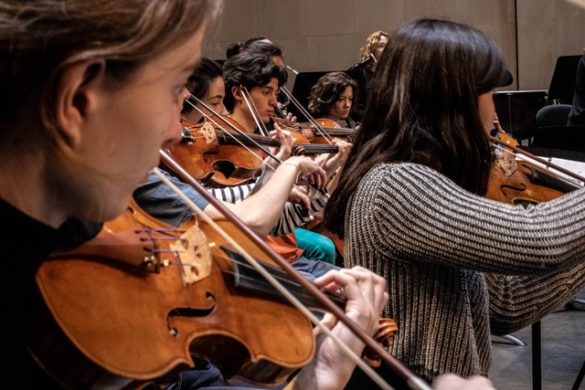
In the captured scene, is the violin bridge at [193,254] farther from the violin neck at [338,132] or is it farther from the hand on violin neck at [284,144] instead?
the violin neck at [338,132]

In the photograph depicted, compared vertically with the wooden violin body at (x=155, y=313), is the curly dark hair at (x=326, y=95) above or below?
below

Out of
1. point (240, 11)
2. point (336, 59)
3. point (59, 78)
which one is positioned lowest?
point (336, 59)

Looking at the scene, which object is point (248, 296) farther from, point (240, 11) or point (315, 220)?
point (240, 11)

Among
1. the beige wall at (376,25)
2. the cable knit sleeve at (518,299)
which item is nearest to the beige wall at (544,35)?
the beige wall at (376,25)

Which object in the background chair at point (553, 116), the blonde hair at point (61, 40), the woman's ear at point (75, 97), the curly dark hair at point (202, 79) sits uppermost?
the blonde hair at point (61, 40)

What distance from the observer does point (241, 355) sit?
1.06 metres

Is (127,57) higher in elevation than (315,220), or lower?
higher

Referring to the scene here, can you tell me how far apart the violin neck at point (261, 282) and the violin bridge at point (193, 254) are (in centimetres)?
5

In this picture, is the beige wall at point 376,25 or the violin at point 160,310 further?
the beige wall at point 376,25

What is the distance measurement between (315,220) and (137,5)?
2502mm

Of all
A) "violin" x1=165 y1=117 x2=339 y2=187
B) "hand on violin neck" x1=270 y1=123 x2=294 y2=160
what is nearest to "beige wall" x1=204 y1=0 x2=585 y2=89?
"hand on violin neck" x1=270 y1=123 x2=294 y2=160

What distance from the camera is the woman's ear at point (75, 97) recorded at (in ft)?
2.32

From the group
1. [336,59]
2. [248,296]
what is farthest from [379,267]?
[336,59]

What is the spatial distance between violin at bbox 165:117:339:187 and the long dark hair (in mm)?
1146
